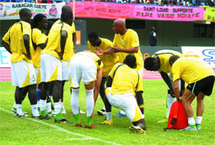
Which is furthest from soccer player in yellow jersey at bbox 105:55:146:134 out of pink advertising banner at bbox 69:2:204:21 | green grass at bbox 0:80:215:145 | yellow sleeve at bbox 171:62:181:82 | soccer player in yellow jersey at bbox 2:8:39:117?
pink advertising banner at bbox 69:2:204:21

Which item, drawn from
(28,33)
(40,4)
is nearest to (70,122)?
(28,33)

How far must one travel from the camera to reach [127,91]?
8.30m

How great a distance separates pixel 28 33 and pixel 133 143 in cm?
371

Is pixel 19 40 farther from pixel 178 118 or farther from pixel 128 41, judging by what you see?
pixel 178 118

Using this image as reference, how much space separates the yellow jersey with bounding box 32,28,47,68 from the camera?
31.8 ft

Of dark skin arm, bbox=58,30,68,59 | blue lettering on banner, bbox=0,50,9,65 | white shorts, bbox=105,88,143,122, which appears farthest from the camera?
blue lettering on banner, bbox=0,50,9,65

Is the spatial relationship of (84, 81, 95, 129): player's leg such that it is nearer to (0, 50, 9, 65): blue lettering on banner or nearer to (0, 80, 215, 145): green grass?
(0, 80, 215, 145): green grass

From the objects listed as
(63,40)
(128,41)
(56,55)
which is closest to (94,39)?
(128,41)

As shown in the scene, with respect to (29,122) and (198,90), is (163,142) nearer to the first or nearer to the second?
(198,90)

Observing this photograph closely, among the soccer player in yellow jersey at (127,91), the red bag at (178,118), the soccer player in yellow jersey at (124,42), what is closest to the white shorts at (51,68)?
the soccer player in yellow jersey at (124,42)

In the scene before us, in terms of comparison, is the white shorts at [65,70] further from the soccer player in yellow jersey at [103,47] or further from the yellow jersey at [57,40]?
the soccer player in yellow jersey at [103,47]

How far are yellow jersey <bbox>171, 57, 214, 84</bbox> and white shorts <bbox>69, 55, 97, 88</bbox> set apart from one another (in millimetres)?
1623

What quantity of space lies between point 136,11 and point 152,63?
2589cm

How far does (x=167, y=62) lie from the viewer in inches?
367
